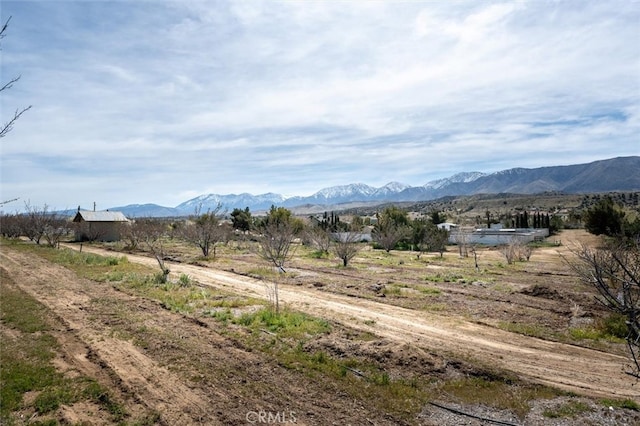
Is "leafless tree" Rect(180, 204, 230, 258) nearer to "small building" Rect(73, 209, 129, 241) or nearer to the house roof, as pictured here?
"small building" Rect(73, 209, 129, 241)

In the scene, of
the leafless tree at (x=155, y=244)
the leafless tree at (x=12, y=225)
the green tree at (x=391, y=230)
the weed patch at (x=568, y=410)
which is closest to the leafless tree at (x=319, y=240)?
the green tree at (x=391, y=230)

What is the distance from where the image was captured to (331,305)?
51.6ft

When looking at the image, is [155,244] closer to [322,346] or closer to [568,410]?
[322,346]

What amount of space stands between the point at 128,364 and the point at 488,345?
9.33 m

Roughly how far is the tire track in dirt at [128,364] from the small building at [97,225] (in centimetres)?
3744

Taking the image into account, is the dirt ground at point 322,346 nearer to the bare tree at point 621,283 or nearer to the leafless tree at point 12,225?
the bare tree at point 621,283

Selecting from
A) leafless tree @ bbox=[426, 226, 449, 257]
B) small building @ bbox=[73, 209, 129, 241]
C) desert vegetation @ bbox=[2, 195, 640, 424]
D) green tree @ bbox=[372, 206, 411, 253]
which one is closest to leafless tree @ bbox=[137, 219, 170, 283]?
desert vegetation @ bbox=[2, 195, 640, 424]

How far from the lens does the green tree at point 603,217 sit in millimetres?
45250

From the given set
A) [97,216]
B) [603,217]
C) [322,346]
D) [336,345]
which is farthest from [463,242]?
[97,216]

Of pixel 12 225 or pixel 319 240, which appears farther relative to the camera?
pixel 12 225

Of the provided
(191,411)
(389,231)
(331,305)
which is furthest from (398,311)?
(389,231)

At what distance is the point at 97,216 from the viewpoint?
53.7 meters

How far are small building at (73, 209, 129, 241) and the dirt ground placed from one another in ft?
113

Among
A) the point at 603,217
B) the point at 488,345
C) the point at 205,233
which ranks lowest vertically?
the point at 488,345
